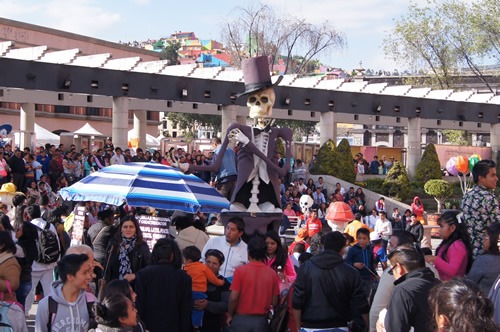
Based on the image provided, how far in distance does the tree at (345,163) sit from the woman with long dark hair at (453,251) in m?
25.1

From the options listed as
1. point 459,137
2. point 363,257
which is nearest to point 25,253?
point 363,257

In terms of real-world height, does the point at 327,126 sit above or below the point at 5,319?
above

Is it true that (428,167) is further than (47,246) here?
Yes

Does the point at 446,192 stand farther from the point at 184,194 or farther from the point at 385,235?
the point at 184,194

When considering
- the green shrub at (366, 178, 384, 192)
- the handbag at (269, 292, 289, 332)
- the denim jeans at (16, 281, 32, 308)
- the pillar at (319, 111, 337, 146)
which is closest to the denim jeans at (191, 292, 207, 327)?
the handbag at (269, 292, 289, 332)

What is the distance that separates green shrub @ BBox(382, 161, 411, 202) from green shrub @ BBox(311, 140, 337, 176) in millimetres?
2619

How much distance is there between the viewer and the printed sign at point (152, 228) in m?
10.7

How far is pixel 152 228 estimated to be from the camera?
1070 cm

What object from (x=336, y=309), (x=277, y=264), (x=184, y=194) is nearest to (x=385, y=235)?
(x=184, y=194)

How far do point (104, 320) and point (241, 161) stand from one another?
690cm

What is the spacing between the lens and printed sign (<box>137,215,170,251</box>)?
1066 centimetres

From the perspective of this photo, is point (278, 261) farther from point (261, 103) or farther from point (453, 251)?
point (261, 103)

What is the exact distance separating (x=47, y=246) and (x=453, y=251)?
507cm

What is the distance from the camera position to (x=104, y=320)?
591 cm
